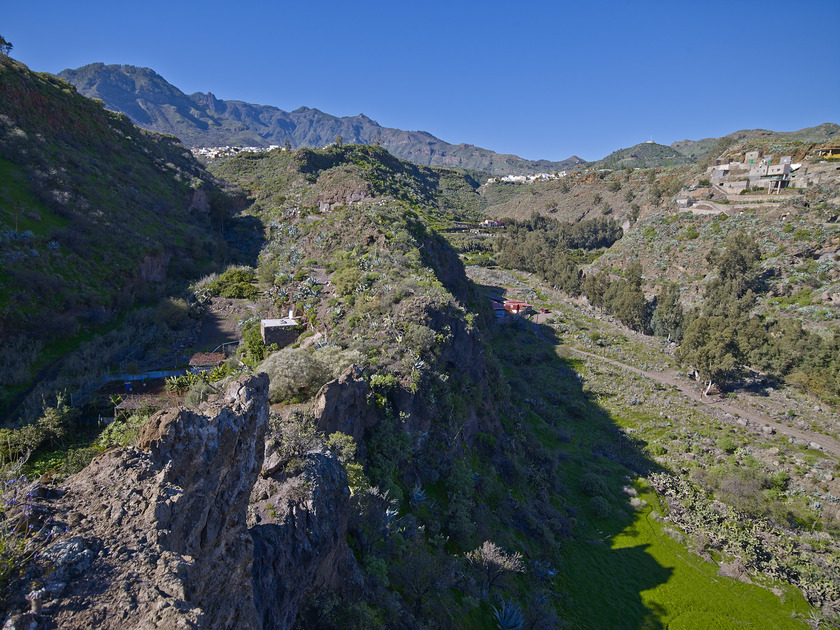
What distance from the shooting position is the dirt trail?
24.4 meters

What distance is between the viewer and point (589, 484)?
66.1 ft

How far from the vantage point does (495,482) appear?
55.0 feet

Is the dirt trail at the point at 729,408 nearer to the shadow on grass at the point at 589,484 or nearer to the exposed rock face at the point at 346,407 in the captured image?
the shadow on grass at the point at 589,484

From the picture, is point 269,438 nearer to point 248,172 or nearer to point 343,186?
point 343,186

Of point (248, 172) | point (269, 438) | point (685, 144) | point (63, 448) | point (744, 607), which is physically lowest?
point (744, 607)

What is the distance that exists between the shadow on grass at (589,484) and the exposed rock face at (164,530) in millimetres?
12959

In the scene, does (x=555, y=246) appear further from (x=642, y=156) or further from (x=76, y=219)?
(x=642, y=156)

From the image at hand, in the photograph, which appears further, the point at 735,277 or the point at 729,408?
the point at 735,277

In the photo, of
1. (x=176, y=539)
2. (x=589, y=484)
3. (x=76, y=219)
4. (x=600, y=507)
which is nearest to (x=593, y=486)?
(x=589, y=484)

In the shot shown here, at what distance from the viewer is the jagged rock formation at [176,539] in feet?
10.7

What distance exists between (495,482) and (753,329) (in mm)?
28185

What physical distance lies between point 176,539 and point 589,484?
2041 cm

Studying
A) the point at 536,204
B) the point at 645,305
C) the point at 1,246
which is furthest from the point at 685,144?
the point at 1,246

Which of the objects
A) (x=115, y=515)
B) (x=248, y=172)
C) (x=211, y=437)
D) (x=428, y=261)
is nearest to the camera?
(x=115, y=515)
